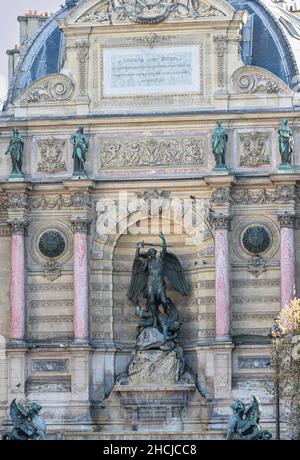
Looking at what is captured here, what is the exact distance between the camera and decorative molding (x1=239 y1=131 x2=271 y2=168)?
43.9 metres

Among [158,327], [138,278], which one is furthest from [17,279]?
[158,327]

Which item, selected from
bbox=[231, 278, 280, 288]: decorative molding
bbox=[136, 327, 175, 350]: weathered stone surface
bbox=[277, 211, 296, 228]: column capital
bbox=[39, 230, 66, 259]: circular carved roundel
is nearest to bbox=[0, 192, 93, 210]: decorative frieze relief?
bbox=[39, 230, 66, 259]: circular carved roundel

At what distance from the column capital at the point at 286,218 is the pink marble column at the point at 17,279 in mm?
6449

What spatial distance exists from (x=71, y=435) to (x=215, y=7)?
1138 centimetres

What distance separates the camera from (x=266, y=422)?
42.7 meters

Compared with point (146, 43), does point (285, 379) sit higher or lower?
lower

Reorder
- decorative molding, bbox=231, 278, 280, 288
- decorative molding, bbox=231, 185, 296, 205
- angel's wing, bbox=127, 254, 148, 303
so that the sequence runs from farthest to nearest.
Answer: angel's wing, bbox=127, 254, 148, 303
decorative molding, bbox=231, 185, 296, 205
decorative molding, bbox=231, 278, 280, 288

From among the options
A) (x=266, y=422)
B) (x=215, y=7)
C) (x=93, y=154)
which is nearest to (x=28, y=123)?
(x=93, y=154)

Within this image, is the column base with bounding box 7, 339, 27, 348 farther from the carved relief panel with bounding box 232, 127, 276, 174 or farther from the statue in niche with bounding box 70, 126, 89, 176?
the carved relief panel with bounding box 232, 127, 276, 174

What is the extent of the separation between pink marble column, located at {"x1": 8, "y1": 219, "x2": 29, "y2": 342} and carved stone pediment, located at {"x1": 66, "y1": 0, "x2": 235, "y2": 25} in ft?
18.0

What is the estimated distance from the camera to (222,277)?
142 feet

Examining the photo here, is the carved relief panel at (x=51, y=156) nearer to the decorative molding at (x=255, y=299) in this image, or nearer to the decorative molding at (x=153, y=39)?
the decorative molding at (x=153, y=39)

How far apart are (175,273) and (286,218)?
3191 mm

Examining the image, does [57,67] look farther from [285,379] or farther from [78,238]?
[285,379]
